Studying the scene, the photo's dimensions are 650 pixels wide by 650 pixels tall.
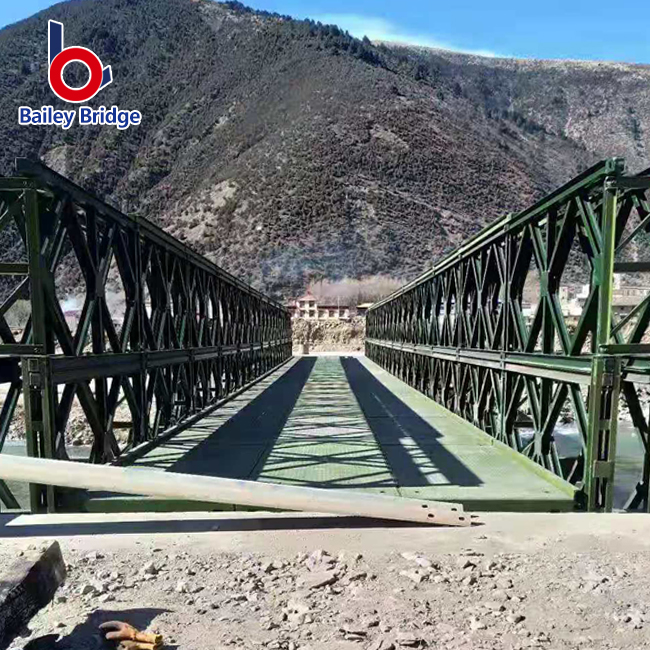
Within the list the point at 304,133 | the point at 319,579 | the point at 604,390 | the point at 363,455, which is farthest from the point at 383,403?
the point at 304,133

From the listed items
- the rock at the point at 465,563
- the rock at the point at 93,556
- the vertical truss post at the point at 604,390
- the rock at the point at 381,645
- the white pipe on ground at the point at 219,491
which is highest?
the vertical truss post at the point at 604,390

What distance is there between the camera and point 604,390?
193 inches

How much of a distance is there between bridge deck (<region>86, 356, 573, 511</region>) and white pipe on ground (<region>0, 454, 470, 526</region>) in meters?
0.69

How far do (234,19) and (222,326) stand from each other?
13641 cm

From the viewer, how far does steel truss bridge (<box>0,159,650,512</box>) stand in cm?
498

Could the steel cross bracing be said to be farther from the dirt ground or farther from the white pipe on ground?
the dirt ground

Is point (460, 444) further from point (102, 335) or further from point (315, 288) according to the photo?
point (315, 288)

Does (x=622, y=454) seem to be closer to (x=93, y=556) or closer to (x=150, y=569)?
(x=150, y=569)

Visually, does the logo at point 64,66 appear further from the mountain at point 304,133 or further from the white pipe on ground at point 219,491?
the white pipe on ground at point 219,491

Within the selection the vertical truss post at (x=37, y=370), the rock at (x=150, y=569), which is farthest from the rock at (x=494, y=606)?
the vertical truss post at (x=37, y=370)

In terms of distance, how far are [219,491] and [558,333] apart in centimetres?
359

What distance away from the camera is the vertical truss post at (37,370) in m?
4.85

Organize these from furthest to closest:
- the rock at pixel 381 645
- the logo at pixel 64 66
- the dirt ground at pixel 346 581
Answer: the logo at pixel 64 66
the dirt ground at pixel 346 581
the rock at pixel 381 645

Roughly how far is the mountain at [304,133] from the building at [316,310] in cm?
486
